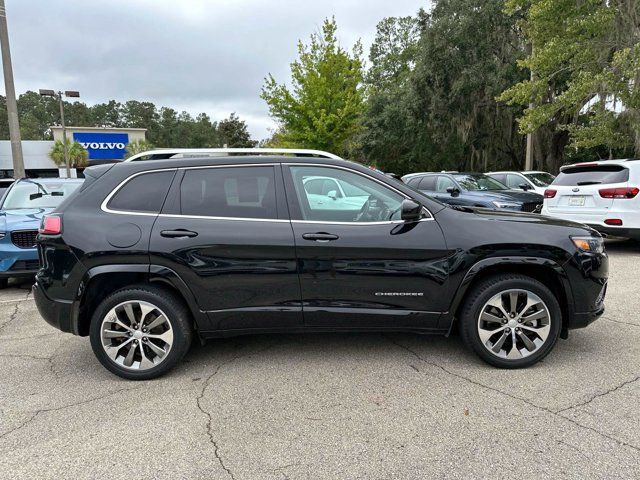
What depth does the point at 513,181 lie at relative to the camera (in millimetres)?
12750

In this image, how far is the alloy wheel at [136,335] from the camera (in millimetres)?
3504

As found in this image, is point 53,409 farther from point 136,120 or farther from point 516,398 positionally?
point 136,120

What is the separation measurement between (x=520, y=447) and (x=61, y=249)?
3.47 metres

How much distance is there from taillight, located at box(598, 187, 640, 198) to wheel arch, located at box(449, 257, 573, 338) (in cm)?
507

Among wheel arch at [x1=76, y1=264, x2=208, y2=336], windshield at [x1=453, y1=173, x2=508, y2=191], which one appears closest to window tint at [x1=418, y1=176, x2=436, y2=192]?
windshield at [x1=453, y1=173, x2=508, y2=191]

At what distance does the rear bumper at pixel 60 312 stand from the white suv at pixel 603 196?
26.1 feet

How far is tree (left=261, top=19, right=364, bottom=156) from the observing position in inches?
696

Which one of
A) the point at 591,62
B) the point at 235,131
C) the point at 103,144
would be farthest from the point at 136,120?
the point at 591,62

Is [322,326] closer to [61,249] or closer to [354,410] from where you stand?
[354,410]

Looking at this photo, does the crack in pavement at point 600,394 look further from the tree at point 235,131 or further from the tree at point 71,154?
the tree at point 235,131

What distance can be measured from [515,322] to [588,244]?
88cm

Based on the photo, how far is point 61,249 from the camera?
349 centimetres

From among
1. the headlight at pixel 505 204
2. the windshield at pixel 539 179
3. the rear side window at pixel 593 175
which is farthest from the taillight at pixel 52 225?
the windshield at pixel 539 179

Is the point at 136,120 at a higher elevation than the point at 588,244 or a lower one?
higher
